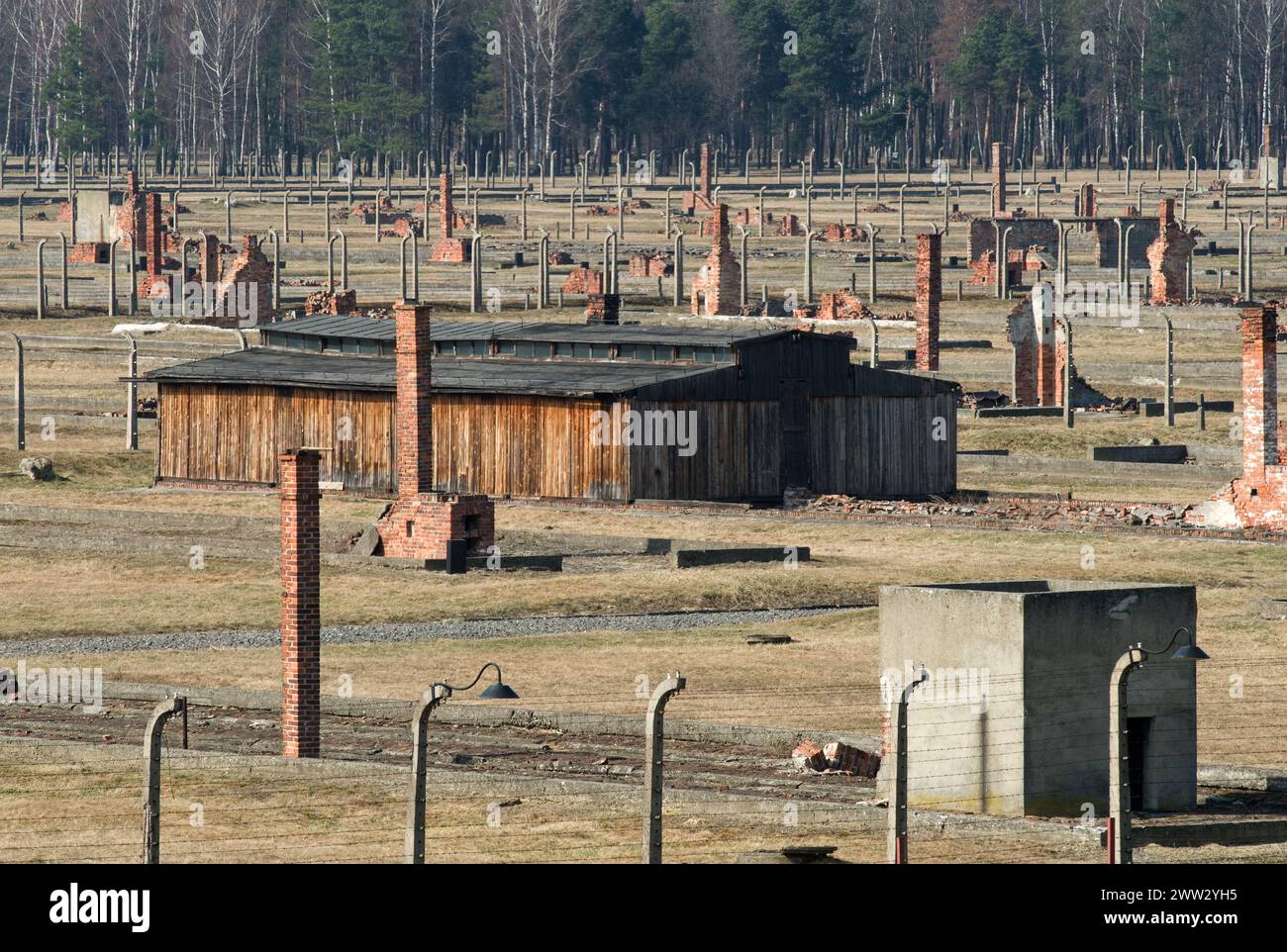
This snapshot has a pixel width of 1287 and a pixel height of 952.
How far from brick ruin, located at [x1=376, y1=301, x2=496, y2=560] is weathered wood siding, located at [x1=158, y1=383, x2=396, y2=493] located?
280 inches

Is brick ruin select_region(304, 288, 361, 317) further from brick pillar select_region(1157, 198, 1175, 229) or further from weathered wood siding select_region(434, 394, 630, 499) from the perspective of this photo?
brick pillar select_region(1157, 198, 1175, 229)

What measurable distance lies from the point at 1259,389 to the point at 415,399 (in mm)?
11952

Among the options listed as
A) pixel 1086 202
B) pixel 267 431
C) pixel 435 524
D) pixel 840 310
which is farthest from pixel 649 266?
pixel 435 524

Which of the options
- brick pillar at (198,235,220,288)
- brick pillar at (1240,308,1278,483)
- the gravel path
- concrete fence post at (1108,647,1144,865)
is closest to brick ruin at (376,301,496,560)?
the gravel path

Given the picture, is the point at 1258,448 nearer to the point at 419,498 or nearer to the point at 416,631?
the point at 419,498

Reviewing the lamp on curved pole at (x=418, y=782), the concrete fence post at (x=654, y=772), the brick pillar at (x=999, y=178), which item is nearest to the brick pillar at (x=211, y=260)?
the brick pillar at (x=999, y=178)

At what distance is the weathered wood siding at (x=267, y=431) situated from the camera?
153 feet

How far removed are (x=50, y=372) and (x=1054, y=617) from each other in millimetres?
46035

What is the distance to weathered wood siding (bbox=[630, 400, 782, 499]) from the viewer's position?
146 feet

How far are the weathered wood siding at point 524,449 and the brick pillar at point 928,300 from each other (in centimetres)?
1650

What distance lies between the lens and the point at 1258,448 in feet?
128

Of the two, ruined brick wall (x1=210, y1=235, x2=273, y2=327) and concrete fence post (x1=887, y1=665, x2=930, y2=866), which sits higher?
ruined brick wall (x1=210, y1=235, x2=273, y2=327)

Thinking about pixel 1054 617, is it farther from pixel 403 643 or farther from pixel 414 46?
pixel 414 46
